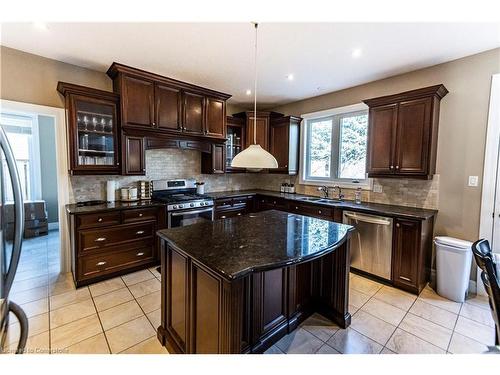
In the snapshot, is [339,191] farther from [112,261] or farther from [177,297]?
[112,261]

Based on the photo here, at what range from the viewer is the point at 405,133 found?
2965 mm

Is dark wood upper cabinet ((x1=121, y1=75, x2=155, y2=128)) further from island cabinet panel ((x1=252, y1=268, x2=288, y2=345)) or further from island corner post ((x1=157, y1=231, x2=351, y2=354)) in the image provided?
island cabinet panel ((x1=252, y1=268, x2=288, y2=345))

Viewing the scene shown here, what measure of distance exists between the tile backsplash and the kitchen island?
1.70 metres

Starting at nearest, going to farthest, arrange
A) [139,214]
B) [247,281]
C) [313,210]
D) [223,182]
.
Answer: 1. [247,281]
2. [139,214]
3. [313,210]
4. [223,182]

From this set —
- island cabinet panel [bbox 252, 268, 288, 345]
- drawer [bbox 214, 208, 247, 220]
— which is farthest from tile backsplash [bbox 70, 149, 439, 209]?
island cabinet panel [bbox 252, 268, 288, 345]

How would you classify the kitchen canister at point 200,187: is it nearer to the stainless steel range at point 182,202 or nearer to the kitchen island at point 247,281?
the stainless steel range at point 182,202

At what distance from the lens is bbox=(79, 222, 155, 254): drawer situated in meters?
2.78

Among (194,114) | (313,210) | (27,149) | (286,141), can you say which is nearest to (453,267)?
(313,210)

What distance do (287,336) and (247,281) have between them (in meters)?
0.75

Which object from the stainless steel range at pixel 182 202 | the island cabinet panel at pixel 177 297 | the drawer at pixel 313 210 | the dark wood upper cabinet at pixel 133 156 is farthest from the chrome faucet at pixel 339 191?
the dark wood upper cabinet at pixel 133 156

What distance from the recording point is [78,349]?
72.6 inches
